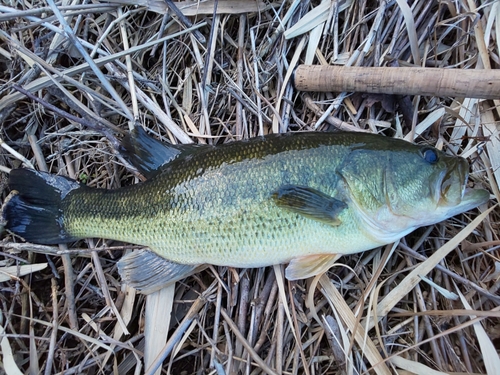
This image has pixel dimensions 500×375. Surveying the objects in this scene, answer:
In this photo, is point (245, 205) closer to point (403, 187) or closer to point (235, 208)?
point (235, 208)

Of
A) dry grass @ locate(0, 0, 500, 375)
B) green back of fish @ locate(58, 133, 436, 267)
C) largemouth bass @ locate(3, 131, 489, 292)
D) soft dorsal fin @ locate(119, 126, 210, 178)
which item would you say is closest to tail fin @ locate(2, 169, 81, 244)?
dry grass @ locate(0, 0, 500, 375)

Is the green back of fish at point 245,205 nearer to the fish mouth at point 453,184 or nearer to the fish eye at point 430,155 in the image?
the fish eye at point 430,155

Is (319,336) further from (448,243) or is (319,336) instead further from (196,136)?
(196,136)

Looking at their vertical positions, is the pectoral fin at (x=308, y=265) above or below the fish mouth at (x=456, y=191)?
below

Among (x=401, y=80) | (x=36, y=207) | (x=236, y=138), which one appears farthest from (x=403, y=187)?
(x=36, y=207)

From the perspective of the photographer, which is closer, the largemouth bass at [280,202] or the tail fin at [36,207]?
the largemouth bass at [280,202]

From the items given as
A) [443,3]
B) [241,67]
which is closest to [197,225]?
[241,67]

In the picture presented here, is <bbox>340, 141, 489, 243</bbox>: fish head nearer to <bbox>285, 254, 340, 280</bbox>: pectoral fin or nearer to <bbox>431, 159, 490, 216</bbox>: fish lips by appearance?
<bbox>431, 159, 490, 216</bbox>: fish lips

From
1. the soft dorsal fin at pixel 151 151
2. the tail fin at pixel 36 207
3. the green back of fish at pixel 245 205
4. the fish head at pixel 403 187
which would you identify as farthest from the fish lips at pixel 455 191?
the tail fin at pixel 36 207
